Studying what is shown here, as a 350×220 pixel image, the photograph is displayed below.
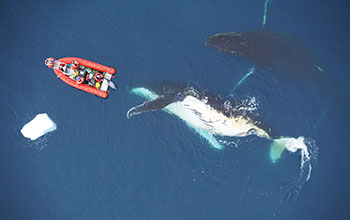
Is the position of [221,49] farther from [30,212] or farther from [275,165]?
[30,212]

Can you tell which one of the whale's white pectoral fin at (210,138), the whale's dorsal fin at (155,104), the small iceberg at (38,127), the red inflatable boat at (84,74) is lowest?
the whale's white pectoral fin at (210,138)

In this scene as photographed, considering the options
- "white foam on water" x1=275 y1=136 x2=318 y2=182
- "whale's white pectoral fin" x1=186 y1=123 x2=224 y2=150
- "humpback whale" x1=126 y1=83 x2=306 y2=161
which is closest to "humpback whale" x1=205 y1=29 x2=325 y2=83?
"humpback whale" x1=126 y1=83 x2=306 y2=161

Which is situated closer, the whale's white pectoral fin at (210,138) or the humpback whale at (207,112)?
the whale's white pectoral fin at (210,138)

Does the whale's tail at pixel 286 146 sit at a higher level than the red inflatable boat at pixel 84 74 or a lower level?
lower

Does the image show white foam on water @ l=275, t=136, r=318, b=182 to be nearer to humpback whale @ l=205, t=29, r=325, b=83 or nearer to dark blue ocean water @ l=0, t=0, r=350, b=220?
dark blue ocean water @ l=0, t=0, r=350, b=220

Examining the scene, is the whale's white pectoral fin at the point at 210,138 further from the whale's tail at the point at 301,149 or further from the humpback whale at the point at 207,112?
the whale's tail at the point at 301,149

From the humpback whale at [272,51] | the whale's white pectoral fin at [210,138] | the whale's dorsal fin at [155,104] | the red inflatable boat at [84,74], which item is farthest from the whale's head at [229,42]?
the red inflatable boat at [84,74]

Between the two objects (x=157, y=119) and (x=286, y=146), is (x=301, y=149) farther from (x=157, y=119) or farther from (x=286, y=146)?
(x=157, y=119)

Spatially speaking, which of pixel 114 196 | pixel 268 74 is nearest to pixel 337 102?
pixel 268 74
